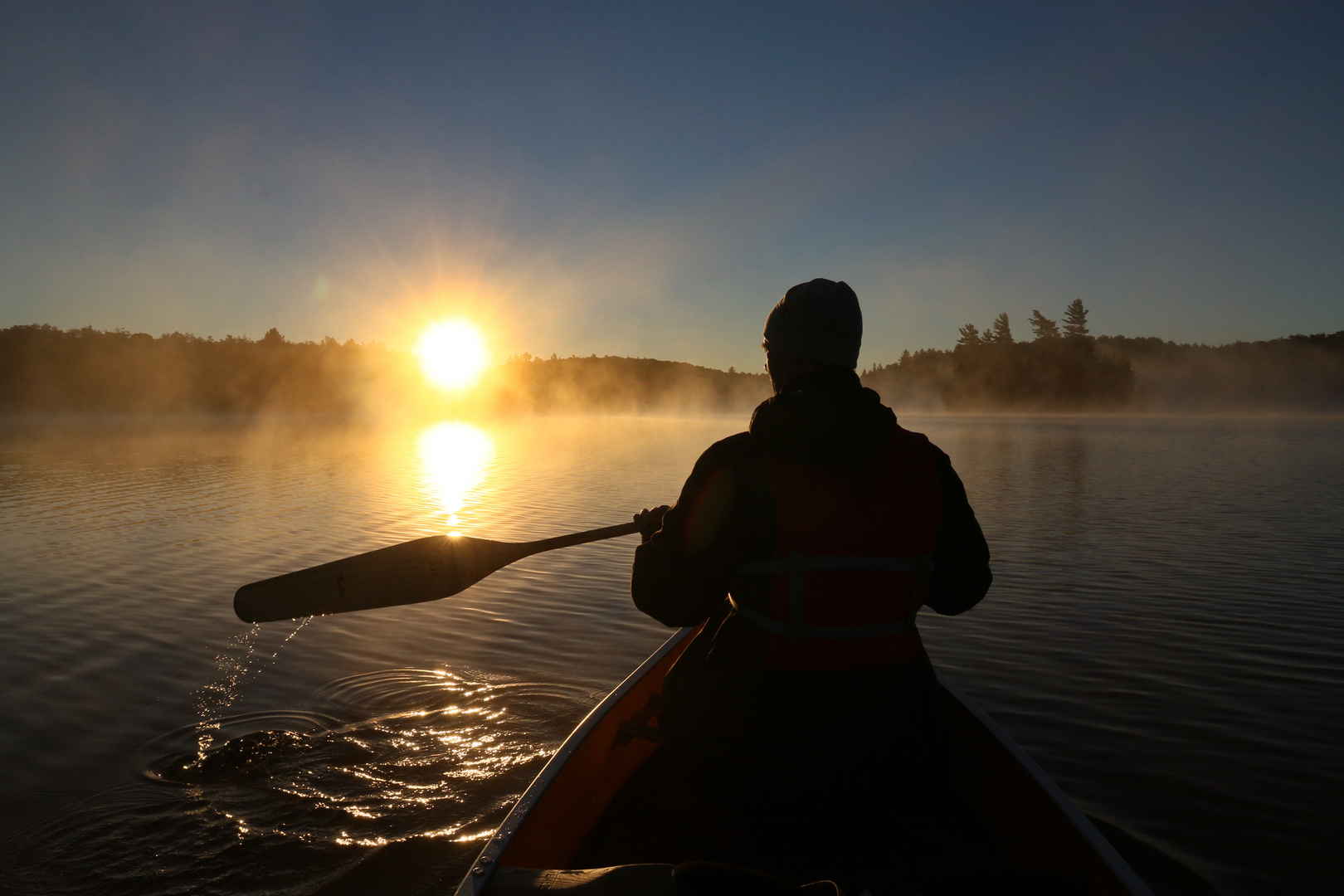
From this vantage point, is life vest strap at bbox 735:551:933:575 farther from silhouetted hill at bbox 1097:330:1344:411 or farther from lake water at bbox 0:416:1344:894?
silhouetted hill at bbox 1097:330:1344:411

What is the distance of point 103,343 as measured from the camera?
92875mm

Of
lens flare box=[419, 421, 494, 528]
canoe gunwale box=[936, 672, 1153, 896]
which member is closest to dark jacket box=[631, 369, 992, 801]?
canoe gunwale box=[936, 672, 1153, 896]

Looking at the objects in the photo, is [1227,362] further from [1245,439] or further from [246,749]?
[246,749]

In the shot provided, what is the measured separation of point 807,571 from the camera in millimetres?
2061

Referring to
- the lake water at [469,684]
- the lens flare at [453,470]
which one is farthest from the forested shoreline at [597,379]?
the lake water at [469,684]

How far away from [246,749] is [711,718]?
390cm

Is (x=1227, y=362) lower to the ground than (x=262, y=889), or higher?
higher

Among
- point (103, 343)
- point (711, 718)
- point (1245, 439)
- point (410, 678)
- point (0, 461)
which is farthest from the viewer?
point (103, 343)

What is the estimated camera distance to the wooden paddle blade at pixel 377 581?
14.9ft

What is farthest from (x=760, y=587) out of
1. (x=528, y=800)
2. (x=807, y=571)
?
(x=528, y=800)

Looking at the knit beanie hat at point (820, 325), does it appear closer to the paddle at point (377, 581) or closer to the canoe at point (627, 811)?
the canoe at point (627, 811)

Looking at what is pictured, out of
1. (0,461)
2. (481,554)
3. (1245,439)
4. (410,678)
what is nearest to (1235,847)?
(481,554)

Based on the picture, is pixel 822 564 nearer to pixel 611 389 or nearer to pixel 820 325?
pixel 820 325

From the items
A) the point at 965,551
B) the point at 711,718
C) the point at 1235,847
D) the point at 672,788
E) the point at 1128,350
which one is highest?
the point at 1128,350
